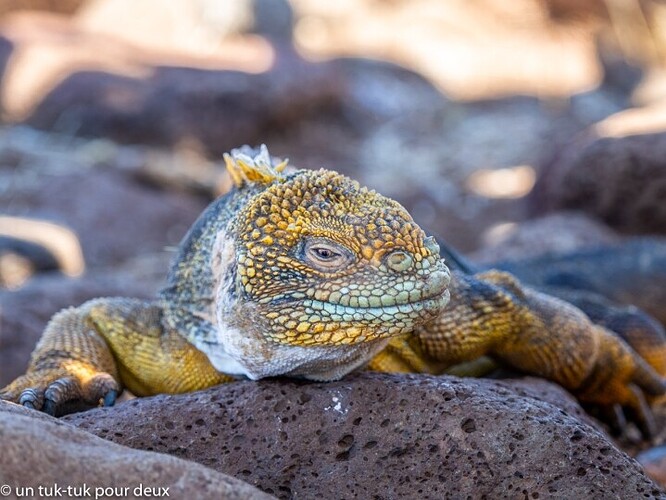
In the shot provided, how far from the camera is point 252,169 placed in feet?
12.7

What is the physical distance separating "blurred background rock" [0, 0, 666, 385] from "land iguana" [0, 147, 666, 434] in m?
1.51

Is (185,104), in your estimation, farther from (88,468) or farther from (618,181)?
(88,468)

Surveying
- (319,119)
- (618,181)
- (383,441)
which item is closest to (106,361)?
(383,441)

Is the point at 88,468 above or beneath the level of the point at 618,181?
above

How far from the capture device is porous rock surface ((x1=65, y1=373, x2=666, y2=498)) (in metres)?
3.36

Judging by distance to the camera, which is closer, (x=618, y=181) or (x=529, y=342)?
(x=529, y=342)

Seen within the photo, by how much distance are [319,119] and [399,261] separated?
1349 cm

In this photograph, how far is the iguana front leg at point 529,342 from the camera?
428 cm

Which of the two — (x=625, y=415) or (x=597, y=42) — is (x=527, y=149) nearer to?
(x=597, y=42)

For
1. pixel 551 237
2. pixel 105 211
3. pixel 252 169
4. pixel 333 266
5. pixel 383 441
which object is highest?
pixel 252 169

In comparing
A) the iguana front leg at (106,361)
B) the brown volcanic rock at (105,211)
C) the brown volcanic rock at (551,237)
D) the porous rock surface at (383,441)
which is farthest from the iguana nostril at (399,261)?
the brown volcanic rock at (105,211)

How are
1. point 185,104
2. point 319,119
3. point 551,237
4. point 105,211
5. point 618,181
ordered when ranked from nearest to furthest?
point 551,237 < point 618,181 < point 105,211 < point 185,104 < point 319,119

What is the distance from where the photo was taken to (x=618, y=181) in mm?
9297

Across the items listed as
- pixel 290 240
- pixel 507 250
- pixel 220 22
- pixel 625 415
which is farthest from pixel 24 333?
pixel 220 22
